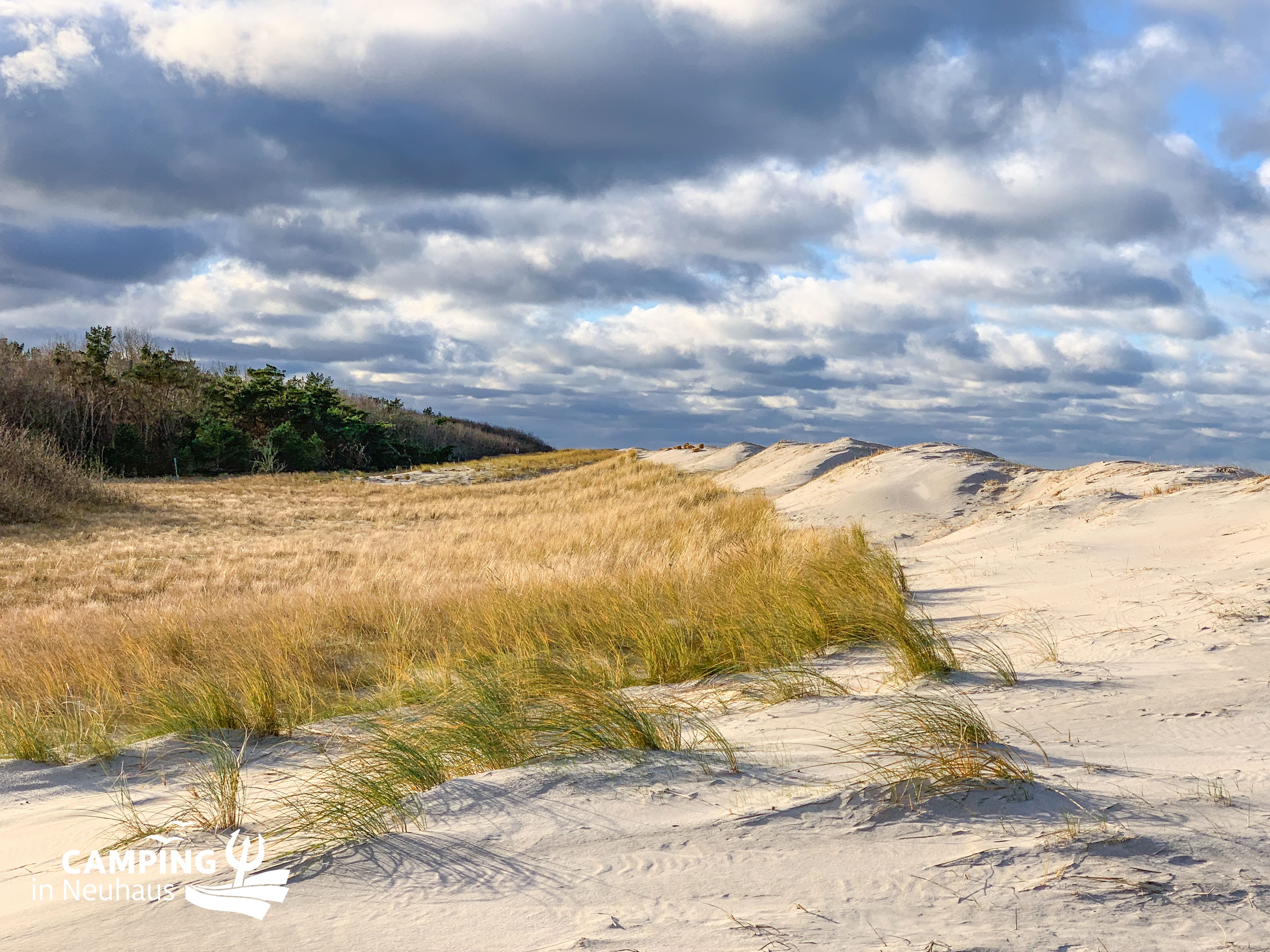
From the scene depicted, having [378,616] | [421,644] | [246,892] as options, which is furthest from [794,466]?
[246,892]

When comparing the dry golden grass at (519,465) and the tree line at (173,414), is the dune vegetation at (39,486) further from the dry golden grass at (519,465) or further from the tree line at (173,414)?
the dry golden grass at (519,465)

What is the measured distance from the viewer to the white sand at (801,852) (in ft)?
6.59

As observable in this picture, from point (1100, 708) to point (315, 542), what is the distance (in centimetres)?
1324

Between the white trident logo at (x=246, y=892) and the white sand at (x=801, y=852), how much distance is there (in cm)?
4

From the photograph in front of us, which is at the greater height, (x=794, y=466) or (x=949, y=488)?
(x=794, y=466)

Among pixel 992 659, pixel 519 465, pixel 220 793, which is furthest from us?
pixel 519 465

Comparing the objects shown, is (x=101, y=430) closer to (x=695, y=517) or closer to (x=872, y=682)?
(x=695, y=517)

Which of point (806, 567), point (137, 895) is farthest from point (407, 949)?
point (806, 567)

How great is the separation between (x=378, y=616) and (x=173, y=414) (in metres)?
33.5

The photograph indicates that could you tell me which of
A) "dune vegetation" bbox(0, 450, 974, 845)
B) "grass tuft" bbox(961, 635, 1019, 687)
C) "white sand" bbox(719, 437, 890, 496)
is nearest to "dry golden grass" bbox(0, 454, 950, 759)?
"dune vegetation" bbox(0, 450, 974, 845)

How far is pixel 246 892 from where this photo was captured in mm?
2307

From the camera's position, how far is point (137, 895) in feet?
7.75

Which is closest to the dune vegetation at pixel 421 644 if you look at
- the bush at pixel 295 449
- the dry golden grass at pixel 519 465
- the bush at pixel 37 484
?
the bush at pixel 37 484

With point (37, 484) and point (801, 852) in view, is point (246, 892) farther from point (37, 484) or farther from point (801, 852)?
point (37, 484)
